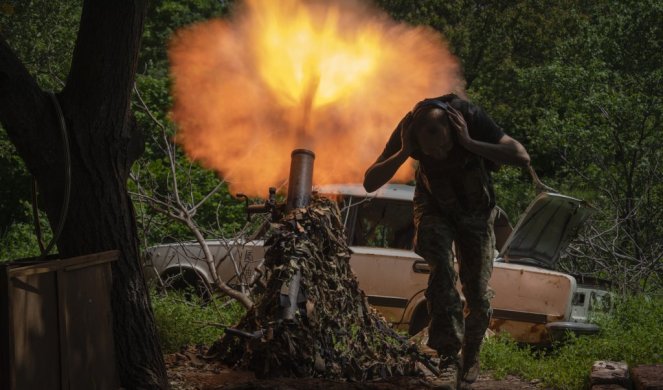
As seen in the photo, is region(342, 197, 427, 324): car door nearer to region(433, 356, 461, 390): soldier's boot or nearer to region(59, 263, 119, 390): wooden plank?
region(433, 356, 461, 390): soldier's boot

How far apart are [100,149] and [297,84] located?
3331 mm

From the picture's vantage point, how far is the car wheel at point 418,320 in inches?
350

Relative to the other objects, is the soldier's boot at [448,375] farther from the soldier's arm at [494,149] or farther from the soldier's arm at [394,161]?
the soldier's arm at [494,149]

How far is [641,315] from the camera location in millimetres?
8664

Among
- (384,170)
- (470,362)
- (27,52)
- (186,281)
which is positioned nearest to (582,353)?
(470,362)

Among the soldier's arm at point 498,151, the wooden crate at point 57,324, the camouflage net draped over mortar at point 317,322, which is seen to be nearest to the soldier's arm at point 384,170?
the soldier's arm at point 498,151

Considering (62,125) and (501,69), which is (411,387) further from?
(501,69)

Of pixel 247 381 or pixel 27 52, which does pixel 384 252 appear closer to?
pixel 247 381

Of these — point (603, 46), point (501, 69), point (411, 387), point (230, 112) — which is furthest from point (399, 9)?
point (411, 387)

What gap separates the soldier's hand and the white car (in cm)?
232

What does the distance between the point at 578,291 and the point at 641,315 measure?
64cm

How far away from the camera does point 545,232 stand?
30.4 feet

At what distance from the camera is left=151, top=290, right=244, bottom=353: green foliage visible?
25.0 ft

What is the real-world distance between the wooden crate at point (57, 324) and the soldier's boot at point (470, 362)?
2.39 metres
